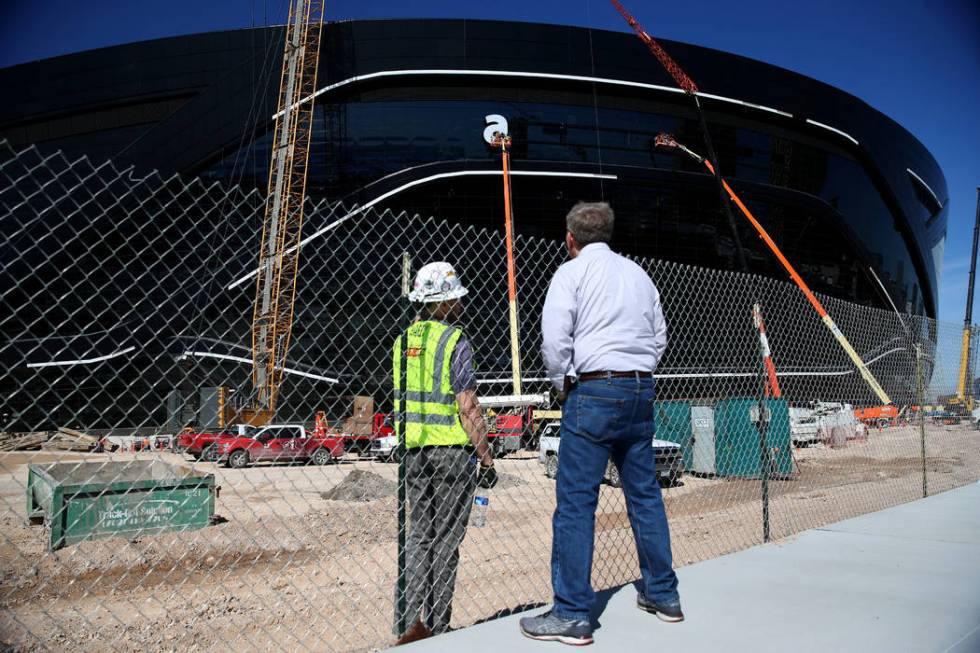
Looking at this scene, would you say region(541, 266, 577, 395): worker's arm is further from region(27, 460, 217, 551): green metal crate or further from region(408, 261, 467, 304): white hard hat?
region(27, 460, 217, 551): green metal crate

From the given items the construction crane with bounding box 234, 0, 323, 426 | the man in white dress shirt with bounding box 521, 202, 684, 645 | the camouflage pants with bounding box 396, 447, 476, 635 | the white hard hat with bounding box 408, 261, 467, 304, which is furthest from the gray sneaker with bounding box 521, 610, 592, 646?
the construction crane with bounding box 234, 0, 323, 426

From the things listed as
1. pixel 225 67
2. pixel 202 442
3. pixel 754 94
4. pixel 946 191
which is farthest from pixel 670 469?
pixel 946 191

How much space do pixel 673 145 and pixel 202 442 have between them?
94.4 feet

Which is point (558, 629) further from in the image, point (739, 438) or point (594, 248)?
point (739, 438)

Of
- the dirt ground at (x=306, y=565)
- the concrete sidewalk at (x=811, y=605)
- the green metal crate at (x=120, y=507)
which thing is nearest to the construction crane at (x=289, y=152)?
the dirt ground at (x=306, y=565)

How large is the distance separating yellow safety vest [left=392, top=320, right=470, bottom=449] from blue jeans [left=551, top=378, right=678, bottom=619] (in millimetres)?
614

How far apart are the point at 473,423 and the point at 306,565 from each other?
5.34 meters

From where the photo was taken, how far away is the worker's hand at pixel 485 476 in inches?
138

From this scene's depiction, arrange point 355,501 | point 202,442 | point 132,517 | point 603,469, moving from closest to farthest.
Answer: point 603,469, point 132,517, point 355,501, point 202,442

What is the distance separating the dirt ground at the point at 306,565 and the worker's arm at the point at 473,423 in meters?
1.95

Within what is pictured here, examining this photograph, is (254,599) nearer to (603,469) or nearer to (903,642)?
(603,469)

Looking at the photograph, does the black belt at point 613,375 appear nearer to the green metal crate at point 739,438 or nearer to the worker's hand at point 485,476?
the worker's hand at point 485,476

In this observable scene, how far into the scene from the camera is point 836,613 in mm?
3439

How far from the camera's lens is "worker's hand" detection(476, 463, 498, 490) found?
11.5 feet
